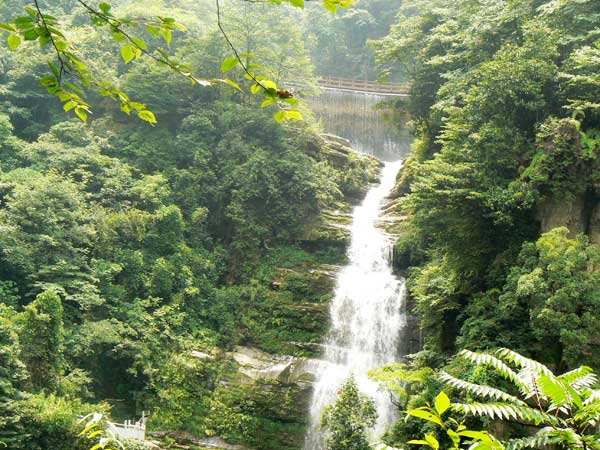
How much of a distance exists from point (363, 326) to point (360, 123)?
51.5ft

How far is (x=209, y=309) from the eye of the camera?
53.3ft

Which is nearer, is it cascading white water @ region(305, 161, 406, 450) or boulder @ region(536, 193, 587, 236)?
boulder @ region(536, 193, 587, 236)

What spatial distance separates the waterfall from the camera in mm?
28625

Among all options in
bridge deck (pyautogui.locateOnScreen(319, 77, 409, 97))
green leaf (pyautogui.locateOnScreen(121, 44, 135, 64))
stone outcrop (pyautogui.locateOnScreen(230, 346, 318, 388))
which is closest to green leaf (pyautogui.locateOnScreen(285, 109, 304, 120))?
green leaf (pyautogui.locateOnScreen(121, 44, 135, 64))

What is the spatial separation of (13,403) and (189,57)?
Answer: 14166 millimetres

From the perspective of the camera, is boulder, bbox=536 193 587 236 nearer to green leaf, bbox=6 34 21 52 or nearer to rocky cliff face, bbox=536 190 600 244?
rocky cliff face, bbox=536 190 600 244

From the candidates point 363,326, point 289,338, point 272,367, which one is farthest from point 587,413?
Answer: point 289,338

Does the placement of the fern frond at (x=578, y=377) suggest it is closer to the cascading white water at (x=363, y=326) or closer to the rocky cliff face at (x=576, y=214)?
the rocky cliff face at (x=576, y=214)

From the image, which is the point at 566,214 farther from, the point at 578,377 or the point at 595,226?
the point at 578,377

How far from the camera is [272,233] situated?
1864 centimetres

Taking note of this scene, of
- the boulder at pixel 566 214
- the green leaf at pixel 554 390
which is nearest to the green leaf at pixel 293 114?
the green leaf at pixel 554 390

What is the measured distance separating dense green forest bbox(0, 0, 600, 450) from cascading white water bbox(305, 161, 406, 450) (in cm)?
40

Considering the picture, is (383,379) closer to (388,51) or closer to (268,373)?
(268,373)

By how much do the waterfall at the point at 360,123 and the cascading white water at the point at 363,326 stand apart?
448 inches
